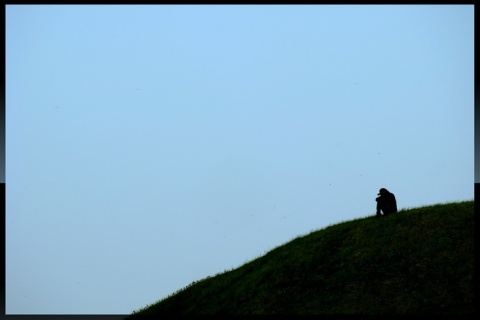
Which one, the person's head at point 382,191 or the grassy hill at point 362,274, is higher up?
the person's head at point 382,191

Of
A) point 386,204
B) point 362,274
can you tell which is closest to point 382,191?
point 386,204

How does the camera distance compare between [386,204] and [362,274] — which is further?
[386,204]

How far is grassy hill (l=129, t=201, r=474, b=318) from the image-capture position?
2758 centimetres

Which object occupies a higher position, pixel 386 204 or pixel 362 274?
pixel 386 204

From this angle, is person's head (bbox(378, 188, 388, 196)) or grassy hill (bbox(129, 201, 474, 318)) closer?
grassy hill (bbox(129, 201, 474, 318))

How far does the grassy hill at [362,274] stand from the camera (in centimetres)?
2758

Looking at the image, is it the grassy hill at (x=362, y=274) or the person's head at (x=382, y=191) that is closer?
the grassy hill at (x=362, y=274)

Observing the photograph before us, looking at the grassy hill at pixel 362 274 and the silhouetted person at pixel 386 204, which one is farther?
the silhouetted person at pixel 386 204

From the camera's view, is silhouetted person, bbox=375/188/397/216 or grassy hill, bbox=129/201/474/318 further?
silhouetted person, bbox=375/188/397/216

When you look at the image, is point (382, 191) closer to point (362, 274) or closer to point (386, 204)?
point (386, 204)

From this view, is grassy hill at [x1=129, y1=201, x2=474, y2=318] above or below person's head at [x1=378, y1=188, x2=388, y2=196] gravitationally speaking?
below

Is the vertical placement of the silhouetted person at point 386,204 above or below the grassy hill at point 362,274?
above

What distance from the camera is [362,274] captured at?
A: 30.6 meters
